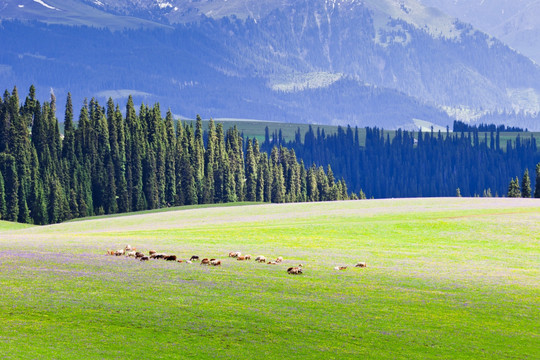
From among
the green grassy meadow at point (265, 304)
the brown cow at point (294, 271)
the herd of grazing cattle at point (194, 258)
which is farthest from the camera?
the herd of grazing cattle at point (194, 258)

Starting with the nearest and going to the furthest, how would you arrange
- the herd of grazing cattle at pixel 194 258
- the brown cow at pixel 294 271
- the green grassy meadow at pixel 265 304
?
the green grassy meadow at pixel 265 304
the brown cow at pixel 294 271
the herd of grazing cattle at pixel 194 258

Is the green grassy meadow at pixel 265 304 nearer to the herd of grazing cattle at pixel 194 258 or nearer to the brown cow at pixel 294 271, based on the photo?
the brown cow at pixel 294 271

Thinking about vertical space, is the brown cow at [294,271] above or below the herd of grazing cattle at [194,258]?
below

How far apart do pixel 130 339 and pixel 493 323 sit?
1538 cm

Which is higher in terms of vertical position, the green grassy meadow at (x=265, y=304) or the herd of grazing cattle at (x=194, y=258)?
the herd of grazing cattle at (x=194, y=258)

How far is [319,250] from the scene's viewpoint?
58.2m

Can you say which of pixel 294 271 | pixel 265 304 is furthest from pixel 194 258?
pixel 265 304

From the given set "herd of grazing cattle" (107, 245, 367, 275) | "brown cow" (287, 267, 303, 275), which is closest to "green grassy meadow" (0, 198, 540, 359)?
A: "brown cow" (287, 267, 303, 275)

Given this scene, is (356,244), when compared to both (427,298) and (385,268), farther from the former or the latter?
(427,298)

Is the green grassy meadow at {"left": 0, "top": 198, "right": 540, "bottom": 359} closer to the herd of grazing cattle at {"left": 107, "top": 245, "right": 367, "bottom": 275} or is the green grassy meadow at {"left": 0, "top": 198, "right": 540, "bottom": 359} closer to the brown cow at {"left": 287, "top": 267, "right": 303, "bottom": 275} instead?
the brown cow at {"left": 287, "top": 267, "right": 303, "bottom": 275}

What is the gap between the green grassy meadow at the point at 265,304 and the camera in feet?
114

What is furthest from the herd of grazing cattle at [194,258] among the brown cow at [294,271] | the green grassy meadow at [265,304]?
the green grassy meadow at [265,304]

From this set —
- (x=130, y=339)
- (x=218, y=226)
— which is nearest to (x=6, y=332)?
(x=130, y=339)

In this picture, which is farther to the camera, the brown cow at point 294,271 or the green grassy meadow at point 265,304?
the brown cow at point 294,271
